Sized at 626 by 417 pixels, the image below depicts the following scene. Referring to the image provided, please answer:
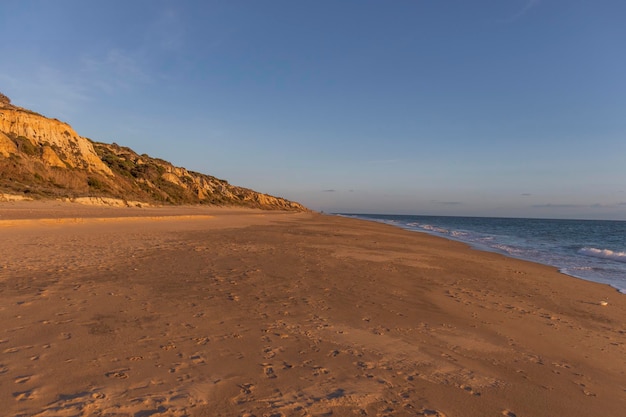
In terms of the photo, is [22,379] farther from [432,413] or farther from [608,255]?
[608,255]

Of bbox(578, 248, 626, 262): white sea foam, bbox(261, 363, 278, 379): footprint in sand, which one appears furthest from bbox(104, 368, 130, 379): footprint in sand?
bbox(578, 248, 626, 262): white sea foam

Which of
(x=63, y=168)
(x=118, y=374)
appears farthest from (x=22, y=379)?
(x=63, y=168)

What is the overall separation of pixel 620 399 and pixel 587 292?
803 centimetres

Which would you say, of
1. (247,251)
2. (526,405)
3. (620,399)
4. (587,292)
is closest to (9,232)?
(247,251)

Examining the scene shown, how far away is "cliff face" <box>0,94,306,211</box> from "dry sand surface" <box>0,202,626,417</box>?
30008mm

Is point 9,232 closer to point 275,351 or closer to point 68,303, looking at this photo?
point 68,303

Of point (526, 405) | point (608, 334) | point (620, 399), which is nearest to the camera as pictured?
point (526, 405)

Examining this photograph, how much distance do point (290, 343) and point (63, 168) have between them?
147 feet

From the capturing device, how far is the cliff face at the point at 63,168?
33.5 metres

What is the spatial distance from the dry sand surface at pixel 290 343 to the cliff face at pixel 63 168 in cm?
3001

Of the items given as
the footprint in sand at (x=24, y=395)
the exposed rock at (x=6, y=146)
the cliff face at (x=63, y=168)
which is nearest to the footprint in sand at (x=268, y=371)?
the footprint in sand at (x=24, y=395)

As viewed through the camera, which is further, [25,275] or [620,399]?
[25,275]

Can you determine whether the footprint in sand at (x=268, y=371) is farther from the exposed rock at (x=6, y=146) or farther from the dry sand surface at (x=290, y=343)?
the exposed rock at (x=6, y=146)

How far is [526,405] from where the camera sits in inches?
154
